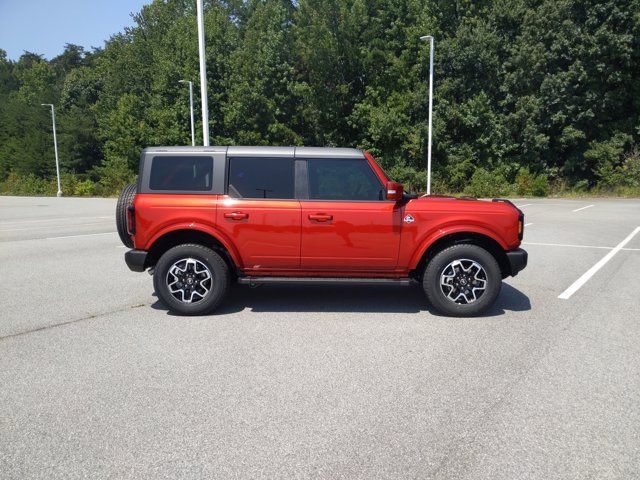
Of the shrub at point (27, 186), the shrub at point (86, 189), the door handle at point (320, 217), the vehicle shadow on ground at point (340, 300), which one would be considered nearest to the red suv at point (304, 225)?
the door handle at point (320, 217)

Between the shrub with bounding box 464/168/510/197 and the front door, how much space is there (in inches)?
1064

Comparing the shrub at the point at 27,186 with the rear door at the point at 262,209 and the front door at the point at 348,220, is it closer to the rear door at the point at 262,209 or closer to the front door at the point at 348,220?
the rear door at the point at 262,209

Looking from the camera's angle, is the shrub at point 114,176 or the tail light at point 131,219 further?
the shrub at point 114,176

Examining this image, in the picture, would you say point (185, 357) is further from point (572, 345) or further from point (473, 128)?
point (473, 128)

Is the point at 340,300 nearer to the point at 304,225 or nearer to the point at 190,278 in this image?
the point at 304,225

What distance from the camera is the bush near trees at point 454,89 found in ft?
104

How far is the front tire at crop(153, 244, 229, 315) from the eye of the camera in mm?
5664

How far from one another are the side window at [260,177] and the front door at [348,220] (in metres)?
0.26

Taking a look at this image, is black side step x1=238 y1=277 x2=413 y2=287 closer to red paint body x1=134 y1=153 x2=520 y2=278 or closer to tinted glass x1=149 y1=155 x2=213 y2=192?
red paint body x1=134 y1=153 x2=520 y2=278

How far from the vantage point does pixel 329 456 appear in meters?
2.89

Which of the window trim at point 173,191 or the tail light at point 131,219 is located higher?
the window trim at point 173,191

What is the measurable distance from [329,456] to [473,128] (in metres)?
32.4

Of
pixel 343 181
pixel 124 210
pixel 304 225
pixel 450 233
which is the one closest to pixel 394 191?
pixel 343 181

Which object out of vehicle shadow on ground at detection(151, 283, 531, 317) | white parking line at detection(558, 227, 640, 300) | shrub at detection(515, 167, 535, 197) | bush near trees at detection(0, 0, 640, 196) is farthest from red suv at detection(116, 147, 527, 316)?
shrub at detection(515, 167, 535, 197)
